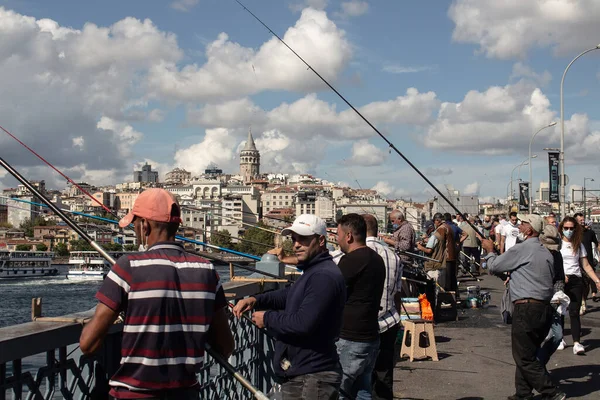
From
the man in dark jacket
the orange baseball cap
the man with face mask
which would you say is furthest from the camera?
the man with face mask

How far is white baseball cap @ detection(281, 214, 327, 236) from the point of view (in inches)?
160

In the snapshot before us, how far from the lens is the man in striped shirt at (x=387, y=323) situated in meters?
5.62

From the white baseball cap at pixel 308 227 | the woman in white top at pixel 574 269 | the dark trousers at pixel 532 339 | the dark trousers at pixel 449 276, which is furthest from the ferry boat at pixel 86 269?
the white baseball cap at pixel 308 227

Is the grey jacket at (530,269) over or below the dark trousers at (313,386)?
over

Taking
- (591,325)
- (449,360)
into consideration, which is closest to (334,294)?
(449,360)

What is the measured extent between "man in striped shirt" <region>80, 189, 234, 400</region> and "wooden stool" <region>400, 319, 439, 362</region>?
5.70 metres

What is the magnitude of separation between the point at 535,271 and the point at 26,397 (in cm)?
440

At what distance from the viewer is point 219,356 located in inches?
126

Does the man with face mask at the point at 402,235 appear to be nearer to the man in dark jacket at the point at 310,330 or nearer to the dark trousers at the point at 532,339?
the dark trousers at the point at 532,339

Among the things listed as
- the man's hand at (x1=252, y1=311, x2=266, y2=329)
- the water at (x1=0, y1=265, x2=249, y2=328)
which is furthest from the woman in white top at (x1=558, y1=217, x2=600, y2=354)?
the water at (x1=0, y1=265, x2=249, y2=328)

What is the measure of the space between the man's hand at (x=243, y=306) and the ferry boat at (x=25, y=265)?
328 ft

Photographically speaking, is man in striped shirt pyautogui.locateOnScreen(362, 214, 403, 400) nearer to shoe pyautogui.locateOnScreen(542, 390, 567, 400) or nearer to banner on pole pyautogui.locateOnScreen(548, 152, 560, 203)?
shoe pyautogui.locateOnScreen(542, 390, 567, 400)

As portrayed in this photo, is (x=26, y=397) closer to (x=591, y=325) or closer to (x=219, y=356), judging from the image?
(x=219, y=356)

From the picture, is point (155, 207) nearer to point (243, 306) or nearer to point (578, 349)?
point (243, 306)
